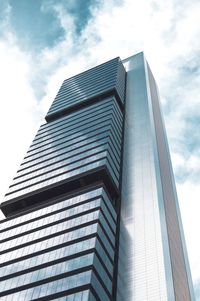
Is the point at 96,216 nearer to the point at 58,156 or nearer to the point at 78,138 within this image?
the point at 58,156

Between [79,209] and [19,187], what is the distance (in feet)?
92.5

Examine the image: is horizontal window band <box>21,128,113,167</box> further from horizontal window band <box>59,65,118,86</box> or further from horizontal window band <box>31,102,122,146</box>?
horizontal window band <box>59,65,118,86</box>

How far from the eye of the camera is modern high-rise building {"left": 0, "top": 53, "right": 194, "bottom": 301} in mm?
60688

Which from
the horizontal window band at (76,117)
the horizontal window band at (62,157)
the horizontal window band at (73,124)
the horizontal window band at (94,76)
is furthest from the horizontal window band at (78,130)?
the horizontal window band at (94,76)

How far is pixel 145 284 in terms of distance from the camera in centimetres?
6009

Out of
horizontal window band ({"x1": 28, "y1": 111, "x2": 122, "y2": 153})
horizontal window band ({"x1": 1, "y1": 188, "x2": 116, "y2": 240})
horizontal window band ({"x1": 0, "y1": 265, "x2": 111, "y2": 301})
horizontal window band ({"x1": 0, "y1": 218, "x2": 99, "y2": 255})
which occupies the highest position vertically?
horizontal window band ({"x1": 28, "y1": 111, "x2": 122, "y2": 153})

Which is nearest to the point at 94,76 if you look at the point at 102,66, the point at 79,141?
the point at 102,66

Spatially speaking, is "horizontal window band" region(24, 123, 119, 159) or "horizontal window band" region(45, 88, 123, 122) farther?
"horizontal window band" region(45, 88, 123, 122)

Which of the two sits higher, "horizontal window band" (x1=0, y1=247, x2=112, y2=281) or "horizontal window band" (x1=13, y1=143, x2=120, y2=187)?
"horizontal window band" (x1=13, y1=143, x2=120, y2=187)

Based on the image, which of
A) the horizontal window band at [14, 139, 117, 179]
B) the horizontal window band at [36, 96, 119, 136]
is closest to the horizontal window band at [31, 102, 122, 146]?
the horizontal window band at [36, 96, 119, 136]

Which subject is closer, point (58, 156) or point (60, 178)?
point (60, 178)

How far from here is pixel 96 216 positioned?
69625mm

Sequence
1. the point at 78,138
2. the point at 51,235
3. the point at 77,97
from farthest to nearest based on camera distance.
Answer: the point at 77,97 < the point at 78,138 < the point at 51,235

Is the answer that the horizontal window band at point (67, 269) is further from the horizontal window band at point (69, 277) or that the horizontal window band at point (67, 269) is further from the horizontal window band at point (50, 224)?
the horizontal window band at point (50, 224)
